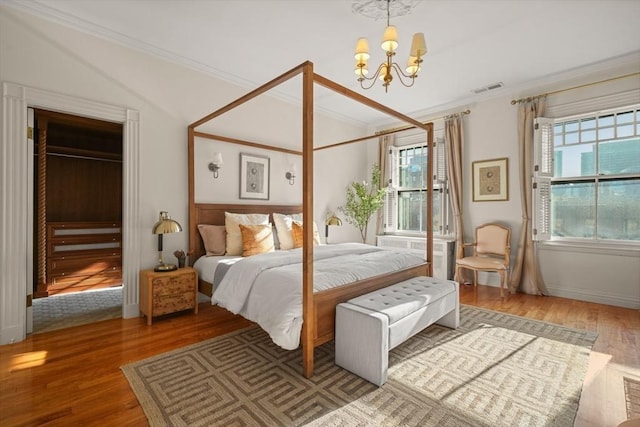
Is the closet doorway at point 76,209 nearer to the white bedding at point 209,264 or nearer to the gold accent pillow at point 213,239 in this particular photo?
the white bedding at point 209,264

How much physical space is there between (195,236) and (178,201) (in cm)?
47

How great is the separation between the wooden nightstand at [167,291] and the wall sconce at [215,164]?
133 cm

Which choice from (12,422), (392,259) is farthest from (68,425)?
(392,259)

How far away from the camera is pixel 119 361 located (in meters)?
2.37

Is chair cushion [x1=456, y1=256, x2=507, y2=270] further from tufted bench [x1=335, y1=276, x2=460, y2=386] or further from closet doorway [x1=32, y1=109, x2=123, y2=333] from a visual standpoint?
closet doorway [x1=32, y1=109, x2=123, y2=333]

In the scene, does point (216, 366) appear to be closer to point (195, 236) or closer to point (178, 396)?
point (178, 396)

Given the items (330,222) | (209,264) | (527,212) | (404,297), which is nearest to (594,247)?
(527,212)

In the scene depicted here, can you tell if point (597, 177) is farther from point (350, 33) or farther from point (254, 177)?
point (254, 177)

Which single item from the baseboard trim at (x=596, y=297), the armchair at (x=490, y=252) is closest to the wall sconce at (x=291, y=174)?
the armchair at (x=490, y=252)

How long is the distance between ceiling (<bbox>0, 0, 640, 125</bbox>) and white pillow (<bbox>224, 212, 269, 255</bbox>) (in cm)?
189

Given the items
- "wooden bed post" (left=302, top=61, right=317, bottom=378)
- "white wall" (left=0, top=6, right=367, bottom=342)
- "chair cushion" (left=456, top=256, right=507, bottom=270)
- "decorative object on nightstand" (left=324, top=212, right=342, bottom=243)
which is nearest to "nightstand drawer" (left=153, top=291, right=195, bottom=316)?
"white wall" (left=0, top=6, right=367, bottom=342)

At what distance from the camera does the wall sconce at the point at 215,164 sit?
3.96 m

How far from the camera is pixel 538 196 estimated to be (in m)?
4.29

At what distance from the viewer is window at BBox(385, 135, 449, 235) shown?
5.46m
